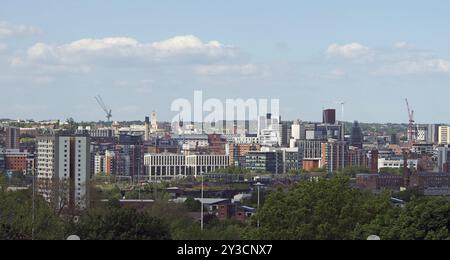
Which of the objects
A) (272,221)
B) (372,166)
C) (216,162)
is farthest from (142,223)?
(216,162)

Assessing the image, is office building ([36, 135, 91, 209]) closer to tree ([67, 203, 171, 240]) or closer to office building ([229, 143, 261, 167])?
tree ([67, 203, 171, 240])

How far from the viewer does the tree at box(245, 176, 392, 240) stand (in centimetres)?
1157

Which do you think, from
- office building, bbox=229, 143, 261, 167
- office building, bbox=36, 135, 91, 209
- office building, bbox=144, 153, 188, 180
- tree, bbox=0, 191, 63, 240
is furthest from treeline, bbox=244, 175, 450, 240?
office building, bbox=229, 143, 261, 167

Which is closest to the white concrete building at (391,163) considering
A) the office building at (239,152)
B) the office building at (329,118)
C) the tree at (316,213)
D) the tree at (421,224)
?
the office building at (239,152)

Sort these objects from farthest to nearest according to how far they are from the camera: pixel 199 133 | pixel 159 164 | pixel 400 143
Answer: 1. pixel 400 143
2. pixel 199 133
3. pixel 159 164

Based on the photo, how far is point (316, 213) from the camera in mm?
12164

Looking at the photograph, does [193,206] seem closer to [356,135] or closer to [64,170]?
[64,170]

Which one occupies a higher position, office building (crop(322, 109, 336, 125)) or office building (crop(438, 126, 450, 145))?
office building (crop(322, 109, 336, 125))

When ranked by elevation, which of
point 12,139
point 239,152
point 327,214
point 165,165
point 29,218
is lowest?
point 165,165

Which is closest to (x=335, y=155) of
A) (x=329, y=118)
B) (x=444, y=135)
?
(x=329, y=118)

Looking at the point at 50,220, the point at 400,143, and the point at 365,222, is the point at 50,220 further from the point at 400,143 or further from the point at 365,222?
the point at 400,143
